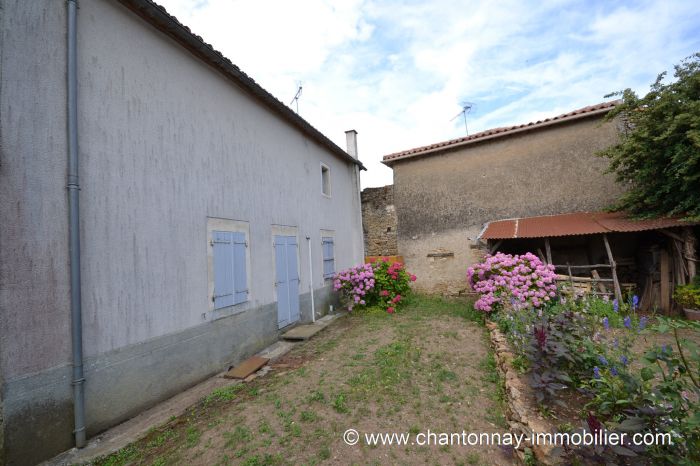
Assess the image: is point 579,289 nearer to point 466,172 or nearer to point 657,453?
point 466,172

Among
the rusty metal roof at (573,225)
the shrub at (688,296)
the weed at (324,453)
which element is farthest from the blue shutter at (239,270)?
the shrub at (688,296)

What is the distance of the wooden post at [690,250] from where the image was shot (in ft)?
22.1

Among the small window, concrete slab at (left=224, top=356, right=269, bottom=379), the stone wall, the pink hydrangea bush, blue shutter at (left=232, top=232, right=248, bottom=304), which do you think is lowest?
concrete slab at (left=224, top=356, right=269, bottom=379)

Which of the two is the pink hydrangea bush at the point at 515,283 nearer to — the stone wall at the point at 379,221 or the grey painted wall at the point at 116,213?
the stone wall at the point at 379,221

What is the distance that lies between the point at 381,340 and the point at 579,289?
523 centimetres

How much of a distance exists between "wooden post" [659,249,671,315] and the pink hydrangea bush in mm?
2752

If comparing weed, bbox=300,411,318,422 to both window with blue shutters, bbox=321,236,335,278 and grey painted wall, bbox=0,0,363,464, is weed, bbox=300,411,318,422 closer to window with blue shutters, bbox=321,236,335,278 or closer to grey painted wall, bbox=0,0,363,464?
grey painted wall, bbox=0,0,363,464

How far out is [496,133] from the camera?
973 cm

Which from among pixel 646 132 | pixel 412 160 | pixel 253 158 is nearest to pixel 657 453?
pixel 253 158

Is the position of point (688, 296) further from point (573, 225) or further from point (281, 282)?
point (281, 282)

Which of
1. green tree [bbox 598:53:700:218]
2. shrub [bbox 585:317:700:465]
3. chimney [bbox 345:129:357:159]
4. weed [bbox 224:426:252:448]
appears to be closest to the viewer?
shrub [bbox 585:317:700:465]

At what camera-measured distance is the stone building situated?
879cm

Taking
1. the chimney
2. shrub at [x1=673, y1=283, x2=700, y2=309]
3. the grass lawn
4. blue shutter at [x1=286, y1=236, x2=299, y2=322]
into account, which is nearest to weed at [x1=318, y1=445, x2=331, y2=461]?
the grass lawn

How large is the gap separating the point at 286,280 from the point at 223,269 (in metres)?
1.99
